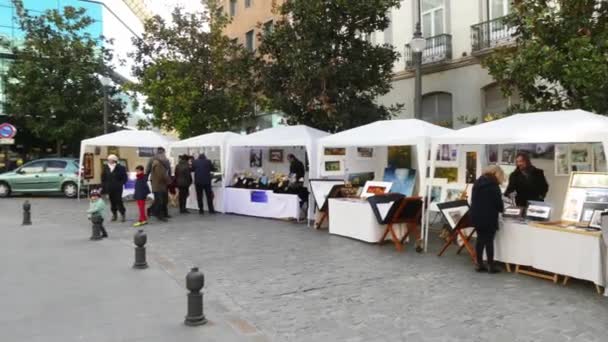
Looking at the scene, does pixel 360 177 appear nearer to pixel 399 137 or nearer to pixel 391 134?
pixel 391 134

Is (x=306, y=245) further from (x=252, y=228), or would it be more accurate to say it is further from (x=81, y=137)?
(x=81, y=137)

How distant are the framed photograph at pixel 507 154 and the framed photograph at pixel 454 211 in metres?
2.83

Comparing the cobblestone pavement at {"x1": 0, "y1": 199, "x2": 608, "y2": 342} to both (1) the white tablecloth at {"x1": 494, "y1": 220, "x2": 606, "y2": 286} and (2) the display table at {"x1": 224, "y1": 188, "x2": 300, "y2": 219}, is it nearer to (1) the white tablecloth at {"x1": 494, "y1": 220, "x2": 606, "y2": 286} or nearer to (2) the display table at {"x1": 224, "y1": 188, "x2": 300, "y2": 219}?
(1) the white tablecloth at {"x1": 494, "y1": 220, "x2": 606, "y2": 286}

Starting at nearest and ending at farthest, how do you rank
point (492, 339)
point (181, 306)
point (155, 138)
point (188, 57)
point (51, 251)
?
point (492, 339) → point (181, 306) → point (51, 251) → point (155, 138) → point (188, 57)

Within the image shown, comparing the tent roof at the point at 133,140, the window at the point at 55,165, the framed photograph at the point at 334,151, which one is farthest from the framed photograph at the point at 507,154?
the window at the point at 55,165

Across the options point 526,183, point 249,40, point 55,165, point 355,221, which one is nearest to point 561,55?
point 526,183

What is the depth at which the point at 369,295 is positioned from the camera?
20.2ft

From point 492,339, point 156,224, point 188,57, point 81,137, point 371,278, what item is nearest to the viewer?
point 492,339

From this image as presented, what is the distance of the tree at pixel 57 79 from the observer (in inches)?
956

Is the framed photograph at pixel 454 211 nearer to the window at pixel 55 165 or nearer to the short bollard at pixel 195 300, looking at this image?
the short bollard at pixel 195 300

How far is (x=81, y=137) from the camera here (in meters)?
25.7

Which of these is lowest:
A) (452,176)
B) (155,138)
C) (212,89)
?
(452,176)

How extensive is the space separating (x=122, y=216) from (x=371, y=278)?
813 centimetres

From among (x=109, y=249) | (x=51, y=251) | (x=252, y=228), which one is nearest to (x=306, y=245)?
(x=252, y=228)
